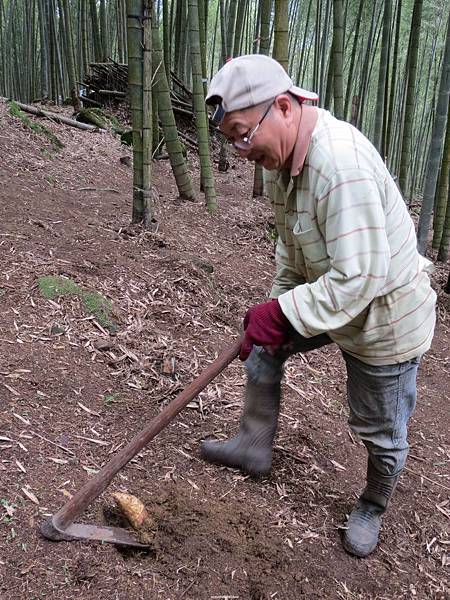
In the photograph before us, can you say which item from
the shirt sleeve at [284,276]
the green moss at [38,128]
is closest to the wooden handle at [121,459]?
the shirt sleeve at [284,276]

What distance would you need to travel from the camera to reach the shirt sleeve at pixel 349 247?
142 centimetres

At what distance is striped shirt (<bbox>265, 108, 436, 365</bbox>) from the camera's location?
4.69ft

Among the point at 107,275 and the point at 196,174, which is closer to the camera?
the point at 107,275

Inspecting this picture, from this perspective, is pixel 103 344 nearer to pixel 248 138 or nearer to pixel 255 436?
pixel 255 436

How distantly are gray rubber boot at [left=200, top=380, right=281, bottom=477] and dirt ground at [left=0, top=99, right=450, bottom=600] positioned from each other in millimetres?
74

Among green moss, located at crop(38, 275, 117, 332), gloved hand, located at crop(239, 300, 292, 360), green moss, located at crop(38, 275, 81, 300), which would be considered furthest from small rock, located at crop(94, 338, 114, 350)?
gloved hand, located at crop(239, 300, 292, 360)

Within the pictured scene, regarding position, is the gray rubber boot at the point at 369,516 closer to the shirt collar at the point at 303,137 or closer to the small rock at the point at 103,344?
the shirt collar at the point at 303,137

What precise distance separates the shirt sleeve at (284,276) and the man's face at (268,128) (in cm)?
56

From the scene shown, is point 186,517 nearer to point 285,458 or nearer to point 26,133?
point 285,458

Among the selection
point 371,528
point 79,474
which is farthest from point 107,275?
point 371,528

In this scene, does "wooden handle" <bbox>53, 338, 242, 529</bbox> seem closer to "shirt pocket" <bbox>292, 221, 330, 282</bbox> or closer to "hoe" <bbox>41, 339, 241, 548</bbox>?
"hoe" <bbox>41, 339, 241, 548</bbox>

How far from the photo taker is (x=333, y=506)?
2.21 meters

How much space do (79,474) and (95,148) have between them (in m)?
5.88

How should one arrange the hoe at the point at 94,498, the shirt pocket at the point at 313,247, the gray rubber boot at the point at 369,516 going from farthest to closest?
the gray rubber boot at the point at 369,516
the hoe at the point at 94,498
the shirt pocket at the point at 313,247
